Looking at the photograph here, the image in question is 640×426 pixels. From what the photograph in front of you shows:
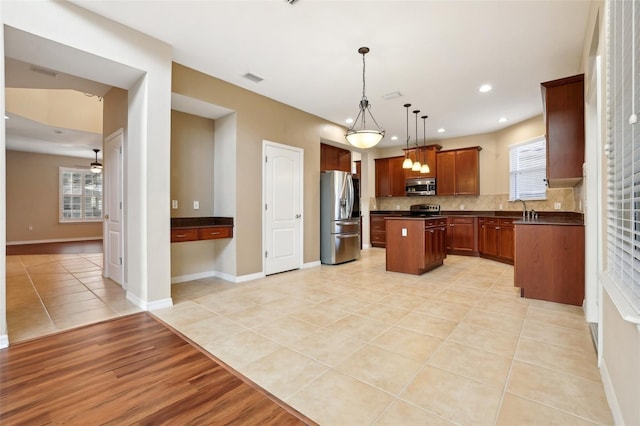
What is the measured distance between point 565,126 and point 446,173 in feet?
13.6

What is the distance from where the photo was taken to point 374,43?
327cm

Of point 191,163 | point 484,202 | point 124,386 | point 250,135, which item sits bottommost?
point 124,386

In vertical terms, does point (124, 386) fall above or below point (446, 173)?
below

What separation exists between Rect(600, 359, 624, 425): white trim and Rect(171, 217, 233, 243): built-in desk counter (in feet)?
13.2

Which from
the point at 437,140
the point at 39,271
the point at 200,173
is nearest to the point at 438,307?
the point at 200,173

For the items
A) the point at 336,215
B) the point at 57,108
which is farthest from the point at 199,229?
the point at 57,108

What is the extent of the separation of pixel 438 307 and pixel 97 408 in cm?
301

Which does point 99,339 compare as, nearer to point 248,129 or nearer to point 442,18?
point 248,129

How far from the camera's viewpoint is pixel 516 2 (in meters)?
2.63

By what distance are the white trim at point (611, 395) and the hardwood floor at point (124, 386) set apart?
4.92 ft

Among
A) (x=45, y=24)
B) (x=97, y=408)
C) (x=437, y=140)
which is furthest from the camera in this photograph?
(x=437, y=140)

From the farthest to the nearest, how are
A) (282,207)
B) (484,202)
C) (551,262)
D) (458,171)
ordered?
1. (458,171)
2. (484,202)
3. (282,207)
4. (551,262)

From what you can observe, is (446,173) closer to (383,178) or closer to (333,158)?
(383,178)

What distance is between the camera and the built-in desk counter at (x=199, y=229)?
3.82 m
